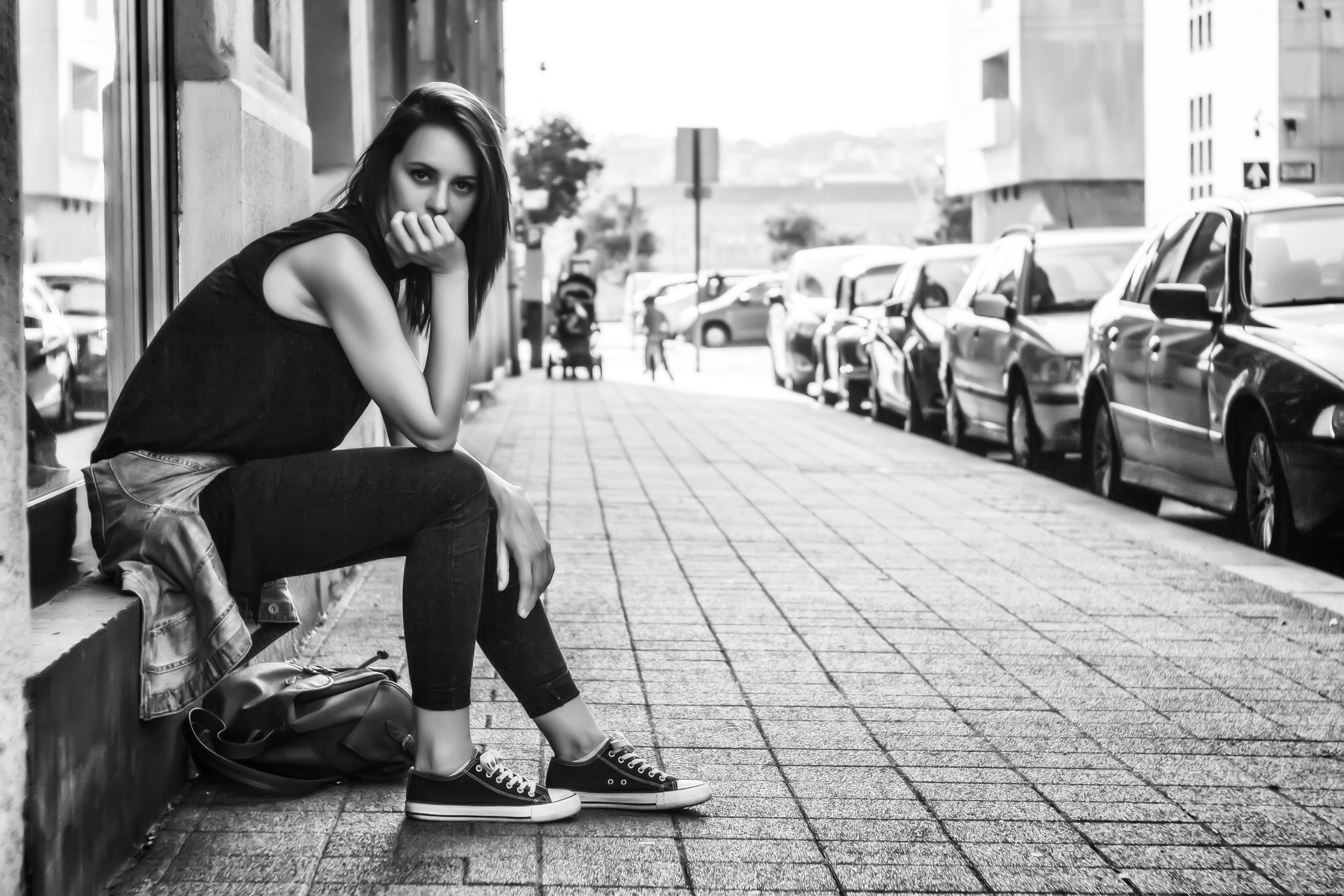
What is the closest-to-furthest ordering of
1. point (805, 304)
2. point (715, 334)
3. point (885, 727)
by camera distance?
point (885, 727), point (805, 304), point (715, 334)

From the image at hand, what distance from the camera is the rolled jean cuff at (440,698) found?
375 cm

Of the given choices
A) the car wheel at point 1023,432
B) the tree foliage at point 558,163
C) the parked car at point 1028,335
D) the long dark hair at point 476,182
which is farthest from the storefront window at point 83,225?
the tree foliage at point 558,163

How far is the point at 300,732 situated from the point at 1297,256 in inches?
238

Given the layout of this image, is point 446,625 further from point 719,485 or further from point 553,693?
point 719,485

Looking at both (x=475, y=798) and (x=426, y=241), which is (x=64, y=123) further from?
(x=475, y=798)

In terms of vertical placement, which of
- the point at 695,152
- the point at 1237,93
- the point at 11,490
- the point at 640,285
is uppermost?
the point at 1237,93

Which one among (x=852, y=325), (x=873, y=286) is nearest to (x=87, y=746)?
(x=852, y=325)

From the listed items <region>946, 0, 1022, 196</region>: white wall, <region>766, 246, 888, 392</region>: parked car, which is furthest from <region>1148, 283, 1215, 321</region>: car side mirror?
<region>946, 0, 1022, 196</region>: white wall

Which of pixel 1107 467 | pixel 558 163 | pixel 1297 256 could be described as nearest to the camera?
pixel 1297 256

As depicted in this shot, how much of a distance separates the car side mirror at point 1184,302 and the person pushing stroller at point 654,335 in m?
19.2

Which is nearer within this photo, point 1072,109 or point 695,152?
point 695,152

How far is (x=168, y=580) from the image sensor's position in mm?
3596

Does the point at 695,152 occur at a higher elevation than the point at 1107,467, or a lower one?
higher

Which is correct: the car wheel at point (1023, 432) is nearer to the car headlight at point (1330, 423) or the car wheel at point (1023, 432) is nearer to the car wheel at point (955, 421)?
the car wheel at point (955, 421)
